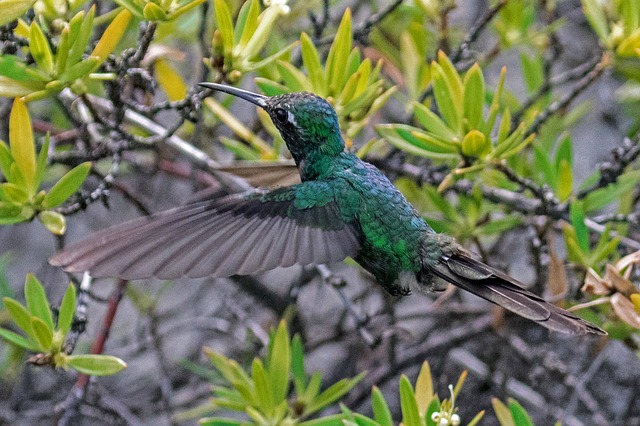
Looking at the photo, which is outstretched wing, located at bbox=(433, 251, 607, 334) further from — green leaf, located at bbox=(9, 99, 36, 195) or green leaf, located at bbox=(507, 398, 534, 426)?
green leaf, located at bbox=(9, 99, 36, 195)

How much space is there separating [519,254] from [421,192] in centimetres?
86

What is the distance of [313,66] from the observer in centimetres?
167

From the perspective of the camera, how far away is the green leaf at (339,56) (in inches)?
64.3

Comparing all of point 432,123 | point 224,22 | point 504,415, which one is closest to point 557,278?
point 504,415

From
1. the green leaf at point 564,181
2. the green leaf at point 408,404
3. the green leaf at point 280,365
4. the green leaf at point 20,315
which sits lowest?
the green leaf at point 280,365

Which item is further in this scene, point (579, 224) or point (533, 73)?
point (533, 73)

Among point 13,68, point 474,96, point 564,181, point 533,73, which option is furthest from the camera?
point 533,73

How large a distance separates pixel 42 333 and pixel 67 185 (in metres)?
0.28

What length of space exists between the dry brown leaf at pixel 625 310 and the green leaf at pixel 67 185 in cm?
105

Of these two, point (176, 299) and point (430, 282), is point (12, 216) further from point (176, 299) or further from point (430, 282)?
point (176, 299)

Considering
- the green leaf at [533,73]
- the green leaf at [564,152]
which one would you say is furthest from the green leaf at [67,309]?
the green leaf at [533,73]

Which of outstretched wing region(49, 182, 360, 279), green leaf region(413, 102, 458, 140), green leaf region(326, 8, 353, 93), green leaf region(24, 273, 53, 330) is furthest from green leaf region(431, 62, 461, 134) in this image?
green leaf region(24, 273, 53, 330)

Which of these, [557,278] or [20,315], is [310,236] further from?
[557,278]

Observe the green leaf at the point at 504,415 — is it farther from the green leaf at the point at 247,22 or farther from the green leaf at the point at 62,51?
the green leaf at the point at 62,51
